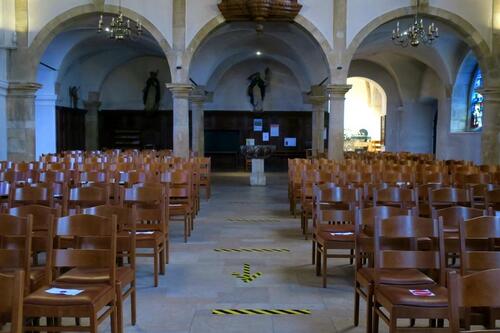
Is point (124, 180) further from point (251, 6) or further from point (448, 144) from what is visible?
point (448, 144)

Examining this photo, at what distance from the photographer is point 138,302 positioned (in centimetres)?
415

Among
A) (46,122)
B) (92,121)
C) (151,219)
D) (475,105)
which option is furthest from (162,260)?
(92,121)

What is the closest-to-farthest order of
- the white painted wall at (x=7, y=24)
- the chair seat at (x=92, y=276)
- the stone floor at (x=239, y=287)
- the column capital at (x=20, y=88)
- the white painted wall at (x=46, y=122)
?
the chair seat at (x=92, y=276) < the stone floor at (x=239, y=287) < the white painted wall at (x=7, y=24) < the column capital at (x=20, y=88) < the white painted wall at (x=46, y=122)

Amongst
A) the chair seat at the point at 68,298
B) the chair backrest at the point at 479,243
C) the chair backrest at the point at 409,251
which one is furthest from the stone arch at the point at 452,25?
the chair seat at the point at 68,298

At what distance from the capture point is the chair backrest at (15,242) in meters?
2.96

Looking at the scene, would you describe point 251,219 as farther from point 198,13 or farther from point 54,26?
point 54,26

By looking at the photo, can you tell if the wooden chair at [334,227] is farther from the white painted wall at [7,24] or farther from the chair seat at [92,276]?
the white painted wall at [7,24]

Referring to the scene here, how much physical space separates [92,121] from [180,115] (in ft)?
31.2

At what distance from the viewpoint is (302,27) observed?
42.2ft

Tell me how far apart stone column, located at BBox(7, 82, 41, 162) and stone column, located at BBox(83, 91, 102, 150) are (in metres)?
8.60

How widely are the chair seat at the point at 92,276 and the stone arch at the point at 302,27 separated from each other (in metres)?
10.1

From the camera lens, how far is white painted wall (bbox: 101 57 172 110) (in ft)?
72.8

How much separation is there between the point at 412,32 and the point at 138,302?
8578 millimetres

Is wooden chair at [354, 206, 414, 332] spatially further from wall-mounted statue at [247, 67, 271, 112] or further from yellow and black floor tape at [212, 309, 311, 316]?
wall-mounted statue at [247, 67, 271, 112]
